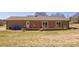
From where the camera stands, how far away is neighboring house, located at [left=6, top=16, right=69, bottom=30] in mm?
4352

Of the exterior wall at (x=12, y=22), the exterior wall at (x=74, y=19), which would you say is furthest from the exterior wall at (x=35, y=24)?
the exterior wall at (x=74, y=19)

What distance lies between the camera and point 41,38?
14.2 ft

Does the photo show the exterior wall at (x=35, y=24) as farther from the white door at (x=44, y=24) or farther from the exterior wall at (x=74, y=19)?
the exterior wall at (x=74, y=19)

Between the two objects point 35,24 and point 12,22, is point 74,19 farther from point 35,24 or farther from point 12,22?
point 12,22

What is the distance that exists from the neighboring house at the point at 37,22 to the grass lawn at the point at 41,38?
2.7 inches

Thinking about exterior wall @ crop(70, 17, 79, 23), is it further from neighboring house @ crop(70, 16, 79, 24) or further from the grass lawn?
the grass lawn

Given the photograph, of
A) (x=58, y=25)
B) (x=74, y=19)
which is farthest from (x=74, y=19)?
(x=58, y=25)

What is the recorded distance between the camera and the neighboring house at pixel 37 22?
4352mm
